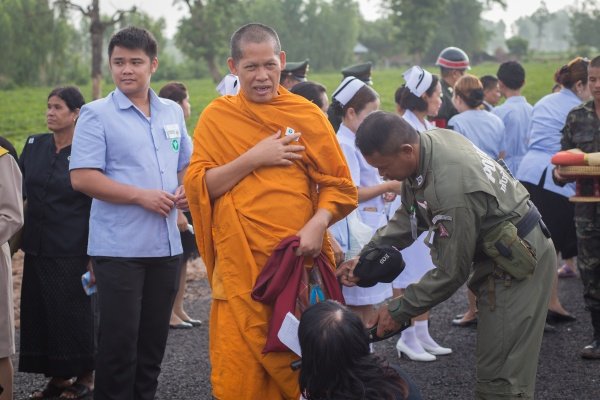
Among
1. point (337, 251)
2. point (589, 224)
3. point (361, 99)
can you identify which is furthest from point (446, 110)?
point (337, 251)

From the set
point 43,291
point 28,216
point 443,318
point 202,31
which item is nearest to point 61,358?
point 43,291

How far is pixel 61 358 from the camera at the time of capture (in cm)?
552

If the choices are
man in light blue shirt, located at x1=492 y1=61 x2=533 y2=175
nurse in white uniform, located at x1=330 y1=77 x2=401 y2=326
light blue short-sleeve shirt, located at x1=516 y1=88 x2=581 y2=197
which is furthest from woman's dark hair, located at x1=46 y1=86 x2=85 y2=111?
man in light blue shirt, located at x1=492 y1=61 x2=533 y2=175

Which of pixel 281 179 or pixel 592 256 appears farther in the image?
pixel 592 256

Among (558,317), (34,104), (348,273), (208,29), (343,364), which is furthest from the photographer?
(208,29)

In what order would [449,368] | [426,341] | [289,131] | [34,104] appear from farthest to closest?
[34,104], [426,341], [449,368], [289,131]

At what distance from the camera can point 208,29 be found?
52938mm

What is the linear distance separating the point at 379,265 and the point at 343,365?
3.10ft

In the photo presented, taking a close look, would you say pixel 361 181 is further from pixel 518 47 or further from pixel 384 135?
pixel 518 47

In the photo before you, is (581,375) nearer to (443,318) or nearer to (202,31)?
(443,318)

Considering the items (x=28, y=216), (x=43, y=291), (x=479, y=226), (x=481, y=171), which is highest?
(x=481, y=171)

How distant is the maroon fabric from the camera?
11.9 ft

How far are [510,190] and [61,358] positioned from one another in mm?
3268

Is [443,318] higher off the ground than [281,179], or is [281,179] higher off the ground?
[281,179]
